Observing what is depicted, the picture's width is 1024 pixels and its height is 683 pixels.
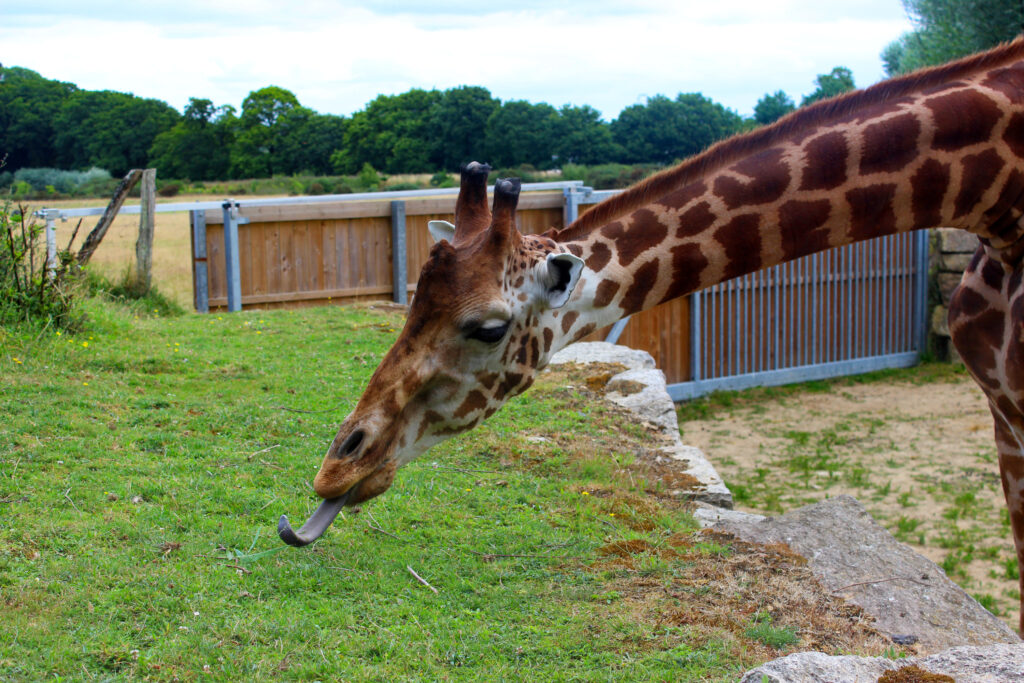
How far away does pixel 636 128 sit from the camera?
33125mm

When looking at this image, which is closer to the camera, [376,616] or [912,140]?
[912,140]

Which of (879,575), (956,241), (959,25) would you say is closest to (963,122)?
(879,575)

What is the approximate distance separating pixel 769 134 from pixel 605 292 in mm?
721

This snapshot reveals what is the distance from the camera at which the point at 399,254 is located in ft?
37.3

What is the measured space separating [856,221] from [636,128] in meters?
31.5

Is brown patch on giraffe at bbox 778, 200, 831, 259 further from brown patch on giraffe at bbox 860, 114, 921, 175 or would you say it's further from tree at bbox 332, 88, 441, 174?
tree at bbox 332, 88, 441, 174

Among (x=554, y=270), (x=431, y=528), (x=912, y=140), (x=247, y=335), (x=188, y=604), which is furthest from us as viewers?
(x=247, y=335)

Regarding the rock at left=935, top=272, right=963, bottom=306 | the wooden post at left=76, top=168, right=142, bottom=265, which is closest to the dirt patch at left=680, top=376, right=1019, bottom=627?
the rock at left=935, top=272, right=963, bottom=306

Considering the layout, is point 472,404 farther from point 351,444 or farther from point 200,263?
point 200,263

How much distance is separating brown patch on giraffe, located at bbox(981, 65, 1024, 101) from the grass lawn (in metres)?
2.05

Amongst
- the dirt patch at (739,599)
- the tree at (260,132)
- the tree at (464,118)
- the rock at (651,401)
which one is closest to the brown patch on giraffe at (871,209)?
the dirt patch at (739,599)

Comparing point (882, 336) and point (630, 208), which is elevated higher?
point (630, 208)

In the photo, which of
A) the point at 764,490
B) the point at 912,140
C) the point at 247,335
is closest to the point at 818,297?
the point at 764,490

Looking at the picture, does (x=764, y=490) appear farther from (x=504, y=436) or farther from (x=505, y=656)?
(x=505, y=656)
